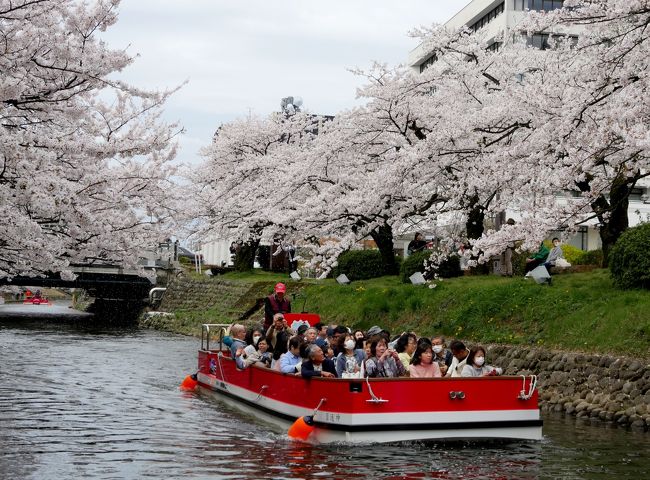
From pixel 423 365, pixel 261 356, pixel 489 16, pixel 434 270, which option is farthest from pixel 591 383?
pixel 489 16

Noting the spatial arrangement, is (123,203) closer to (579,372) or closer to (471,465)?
(471,465)

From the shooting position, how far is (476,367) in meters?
15.4

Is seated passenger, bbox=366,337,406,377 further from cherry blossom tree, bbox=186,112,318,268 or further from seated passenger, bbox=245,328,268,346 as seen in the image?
cherry blossom tree, bbox=186,112,318,268

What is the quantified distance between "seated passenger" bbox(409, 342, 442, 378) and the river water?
1094mm

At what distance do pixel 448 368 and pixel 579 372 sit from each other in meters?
4.48

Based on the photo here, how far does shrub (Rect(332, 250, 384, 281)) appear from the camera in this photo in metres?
38.6

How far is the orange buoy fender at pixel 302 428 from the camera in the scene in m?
15.3

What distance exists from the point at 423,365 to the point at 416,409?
0.88 metres

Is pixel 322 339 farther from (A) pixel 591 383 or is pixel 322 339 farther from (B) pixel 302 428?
(A) pixel 591 383

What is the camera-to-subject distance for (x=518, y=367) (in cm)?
2105

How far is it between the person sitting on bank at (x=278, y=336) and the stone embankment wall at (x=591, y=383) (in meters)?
5.60

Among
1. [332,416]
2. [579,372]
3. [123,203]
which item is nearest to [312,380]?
[332,416]

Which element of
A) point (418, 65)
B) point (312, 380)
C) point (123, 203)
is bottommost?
point (312, 380)

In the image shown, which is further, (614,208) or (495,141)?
(495,141)
